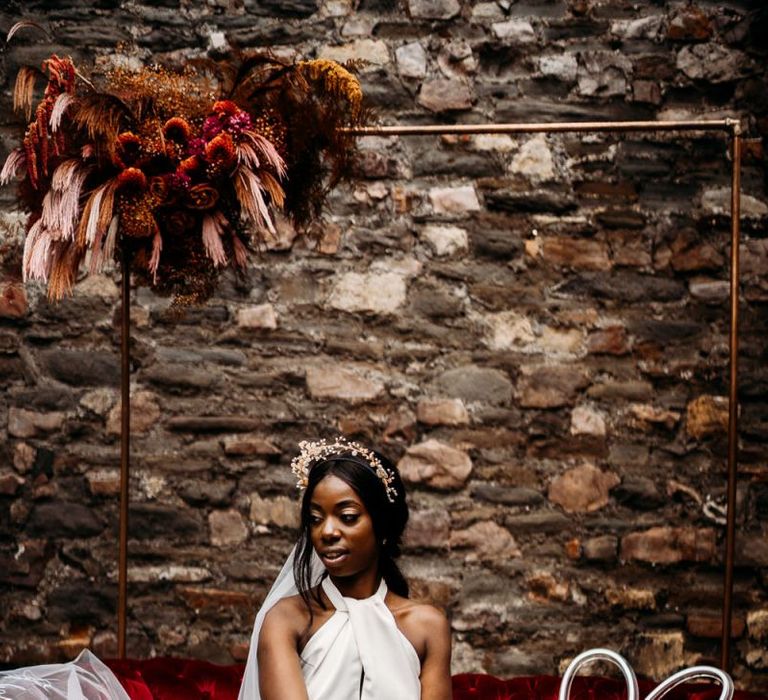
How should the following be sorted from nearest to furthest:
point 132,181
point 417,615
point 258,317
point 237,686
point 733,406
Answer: point 417,615 → point 132,181 → point 237,686 → point 733,406 → point 258,317

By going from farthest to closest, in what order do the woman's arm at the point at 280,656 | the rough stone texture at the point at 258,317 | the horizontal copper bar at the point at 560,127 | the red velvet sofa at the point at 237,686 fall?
the rough stone texture at the point at 258,317, the horizontal copper bar at the point at 560,127, the red velvet sofa at the point at 237,686, the woman's arm at the point at 280,656

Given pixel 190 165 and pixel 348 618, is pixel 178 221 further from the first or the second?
pixel 348 618

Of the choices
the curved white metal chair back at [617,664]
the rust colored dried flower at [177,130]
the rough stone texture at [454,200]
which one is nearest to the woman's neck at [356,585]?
the curved white metal chair back at [617,664]

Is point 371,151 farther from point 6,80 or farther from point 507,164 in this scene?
point 6,80

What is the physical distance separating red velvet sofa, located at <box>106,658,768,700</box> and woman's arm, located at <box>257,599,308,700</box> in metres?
0.56

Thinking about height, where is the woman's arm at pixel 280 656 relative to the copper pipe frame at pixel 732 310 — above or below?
below

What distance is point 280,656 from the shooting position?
2146 mm

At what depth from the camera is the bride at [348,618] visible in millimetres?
2188

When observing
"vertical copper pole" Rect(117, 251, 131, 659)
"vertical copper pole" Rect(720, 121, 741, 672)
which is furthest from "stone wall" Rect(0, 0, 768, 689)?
"vertical copper pole" Rect(117, 251, 131, 659)

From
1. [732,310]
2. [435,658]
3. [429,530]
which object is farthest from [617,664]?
[429,530]

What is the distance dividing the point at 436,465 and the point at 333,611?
1.42 meters

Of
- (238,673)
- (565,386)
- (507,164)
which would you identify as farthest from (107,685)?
(507,164)

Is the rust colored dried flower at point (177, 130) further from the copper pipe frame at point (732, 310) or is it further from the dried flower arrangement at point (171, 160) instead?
the copper pipe frame at point (732, 310)

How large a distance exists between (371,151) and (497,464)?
1358mm
